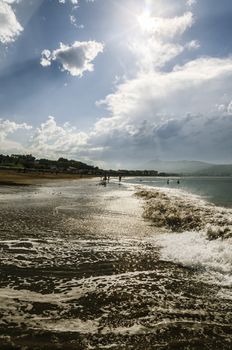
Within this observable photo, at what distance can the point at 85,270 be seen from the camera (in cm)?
1023

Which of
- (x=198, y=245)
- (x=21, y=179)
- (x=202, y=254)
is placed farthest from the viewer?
(x=21, y=179)

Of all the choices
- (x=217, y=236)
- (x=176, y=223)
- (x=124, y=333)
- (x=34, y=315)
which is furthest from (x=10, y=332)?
(x=176, y=223)

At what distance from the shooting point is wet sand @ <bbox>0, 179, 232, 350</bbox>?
19.7 ft

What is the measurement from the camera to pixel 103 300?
7816mm

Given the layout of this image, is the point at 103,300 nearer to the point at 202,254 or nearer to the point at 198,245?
the point at 202,254

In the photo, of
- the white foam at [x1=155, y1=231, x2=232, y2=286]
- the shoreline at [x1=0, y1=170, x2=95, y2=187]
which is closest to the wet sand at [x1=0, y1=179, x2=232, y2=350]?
the white foam at [x1=155, y1=231, x2=232, y2=286]

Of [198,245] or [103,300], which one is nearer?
[103,300]

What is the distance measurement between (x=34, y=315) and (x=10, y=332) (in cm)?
87

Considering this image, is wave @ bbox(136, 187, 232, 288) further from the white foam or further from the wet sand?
the wet sand

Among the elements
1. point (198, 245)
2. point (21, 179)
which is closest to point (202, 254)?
point (198, 245)

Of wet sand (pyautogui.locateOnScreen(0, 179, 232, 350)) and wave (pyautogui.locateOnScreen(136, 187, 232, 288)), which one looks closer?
wet sand (pyautogui.locateOnScreen(0, 179, 232, 350))

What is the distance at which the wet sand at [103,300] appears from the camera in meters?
6.01

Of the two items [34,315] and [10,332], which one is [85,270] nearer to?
[34,315]

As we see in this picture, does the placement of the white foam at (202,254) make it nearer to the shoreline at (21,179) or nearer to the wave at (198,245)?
the wave at (198,245)
